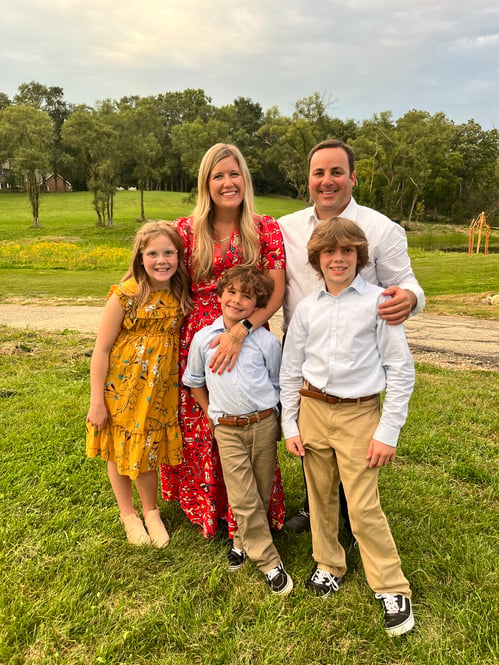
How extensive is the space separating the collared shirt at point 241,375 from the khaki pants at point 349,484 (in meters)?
0.23

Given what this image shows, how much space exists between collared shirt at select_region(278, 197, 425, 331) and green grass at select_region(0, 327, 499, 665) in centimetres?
146

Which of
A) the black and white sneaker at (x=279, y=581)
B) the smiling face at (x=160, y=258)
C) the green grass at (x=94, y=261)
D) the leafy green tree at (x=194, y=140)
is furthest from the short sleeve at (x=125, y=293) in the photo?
the leafy green tree at (x=194, y=140)

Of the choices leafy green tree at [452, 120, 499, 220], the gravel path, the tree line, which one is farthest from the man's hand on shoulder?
leafy green tree at [452, 120, 499, 220]

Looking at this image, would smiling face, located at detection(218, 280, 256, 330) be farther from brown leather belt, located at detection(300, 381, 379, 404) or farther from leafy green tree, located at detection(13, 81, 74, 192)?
leafy green tree, located at detection(13, 81, 74, 192)

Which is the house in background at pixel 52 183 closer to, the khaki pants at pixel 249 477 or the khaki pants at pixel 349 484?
the khaki pants at pixel 249 477

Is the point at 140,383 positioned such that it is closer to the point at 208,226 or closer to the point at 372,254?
the point at 208,226

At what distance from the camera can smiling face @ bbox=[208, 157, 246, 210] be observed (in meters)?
2.54

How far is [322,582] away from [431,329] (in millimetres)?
7211

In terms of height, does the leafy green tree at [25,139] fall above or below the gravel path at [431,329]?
above

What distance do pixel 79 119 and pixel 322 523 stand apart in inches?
1366

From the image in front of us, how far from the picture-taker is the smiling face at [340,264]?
2232 millimetres

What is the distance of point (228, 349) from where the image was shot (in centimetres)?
242

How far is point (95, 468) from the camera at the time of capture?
3.66 m

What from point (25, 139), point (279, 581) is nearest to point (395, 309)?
point (279, 581)
